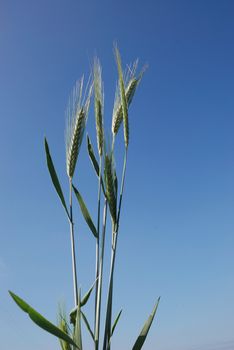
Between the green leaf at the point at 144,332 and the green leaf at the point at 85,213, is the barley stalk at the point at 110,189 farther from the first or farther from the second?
the green leaf at the point at 144,332

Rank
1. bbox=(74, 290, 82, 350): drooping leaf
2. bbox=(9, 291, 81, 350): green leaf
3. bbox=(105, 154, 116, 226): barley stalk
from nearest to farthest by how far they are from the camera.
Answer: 1. bbox=(9, 291, 81, 350): green leaf
2. bbox=(74, 290, 82, 350): drooping leaf
3. bbox=(105, 154, 116, 226): barley stalk

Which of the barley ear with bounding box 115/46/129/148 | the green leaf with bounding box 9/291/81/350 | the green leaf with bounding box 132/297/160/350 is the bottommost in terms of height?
the green leaf with bounding box 9/291/81/350

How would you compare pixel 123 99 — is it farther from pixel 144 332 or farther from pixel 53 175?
pixel 144 332

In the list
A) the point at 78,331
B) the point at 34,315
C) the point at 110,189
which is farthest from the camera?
the point at 110,189

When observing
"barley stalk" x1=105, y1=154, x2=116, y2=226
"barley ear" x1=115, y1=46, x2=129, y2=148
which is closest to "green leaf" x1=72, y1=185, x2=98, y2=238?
"barley stalk" x1=105, y1=154, x2=116, y2=226

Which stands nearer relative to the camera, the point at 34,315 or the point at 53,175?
the point at 34,315

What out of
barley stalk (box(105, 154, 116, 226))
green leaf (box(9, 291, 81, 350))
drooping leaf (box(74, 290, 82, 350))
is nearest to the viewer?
green leaf (box(9, 291, 81, 350))

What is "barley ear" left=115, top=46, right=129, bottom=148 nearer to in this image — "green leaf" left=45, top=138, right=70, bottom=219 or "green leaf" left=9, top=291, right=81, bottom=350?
"green leaf" left=45, top=138, right=70, bottom=219

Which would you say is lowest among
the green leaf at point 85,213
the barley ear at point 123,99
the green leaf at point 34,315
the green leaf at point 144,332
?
the green leaf at point 34,315

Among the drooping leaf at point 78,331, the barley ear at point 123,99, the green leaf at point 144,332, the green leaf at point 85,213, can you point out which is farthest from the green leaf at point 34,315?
the barley ear at point 123,99

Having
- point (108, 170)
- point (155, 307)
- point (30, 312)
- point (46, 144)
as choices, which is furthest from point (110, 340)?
point (46, 144)

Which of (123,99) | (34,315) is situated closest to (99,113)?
(123,99)

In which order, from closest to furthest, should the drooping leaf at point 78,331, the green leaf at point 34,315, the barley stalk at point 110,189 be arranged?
the green leaf at point 34,315 < the drooping leaf at point 78,331 < the barley stalk at point 110,189

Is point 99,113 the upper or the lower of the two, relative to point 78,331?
upper
